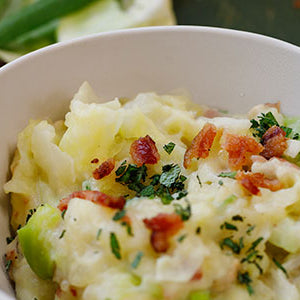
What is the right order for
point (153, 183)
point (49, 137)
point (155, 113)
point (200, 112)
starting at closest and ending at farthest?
1. point (153, 183)
2. point (49, 137)
3. point (155, 113)
4. point (200, 112)

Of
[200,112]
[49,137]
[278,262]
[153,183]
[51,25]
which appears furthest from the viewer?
[51,25]

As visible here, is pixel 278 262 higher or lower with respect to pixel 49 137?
lower

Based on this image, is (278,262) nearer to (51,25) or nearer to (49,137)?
(49,137)

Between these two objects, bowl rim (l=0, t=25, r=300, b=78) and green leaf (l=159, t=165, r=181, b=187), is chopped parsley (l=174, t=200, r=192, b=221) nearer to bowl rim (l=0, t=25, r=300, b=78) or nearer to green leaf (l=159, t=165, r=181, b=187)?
green leaf (l=159, t=165, r=181, b=187)

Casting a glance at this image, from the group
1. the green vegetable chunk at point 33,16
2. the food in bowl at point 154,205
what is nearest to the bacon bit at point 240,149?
the food in bowl at point 154,205

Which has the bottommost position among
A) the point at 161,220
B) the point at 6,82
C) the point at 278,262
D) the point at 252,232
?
the point at 278,262

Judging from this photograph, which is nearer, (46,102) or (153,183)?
(153,183)

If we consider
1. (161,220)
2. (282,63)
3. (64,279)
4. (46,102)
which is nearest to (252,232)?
(161,220)
